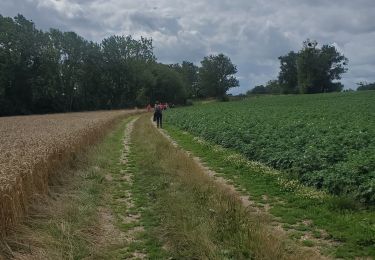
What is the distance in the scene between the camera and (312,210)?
9008 millimetres

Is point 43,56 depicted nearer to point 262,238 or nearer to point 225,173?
point 225,173

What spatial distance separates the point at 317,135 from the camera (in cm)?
1582

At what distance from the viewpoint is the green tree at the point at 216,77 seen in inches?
5138

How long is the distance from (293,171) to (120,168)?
622cm

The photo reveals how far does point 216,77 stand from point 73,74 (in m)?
57.4

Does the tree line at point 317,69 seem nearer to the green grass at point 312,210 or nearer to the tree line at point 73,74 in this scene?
the tree line at point 73,74

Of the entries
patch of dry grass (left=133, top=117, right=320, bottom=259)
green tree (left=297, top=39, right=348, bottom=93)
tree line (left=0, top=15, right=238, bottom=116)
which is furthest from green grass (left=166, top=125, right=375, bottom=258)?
green tree (left=297, top=39, right=348, bottom=93)

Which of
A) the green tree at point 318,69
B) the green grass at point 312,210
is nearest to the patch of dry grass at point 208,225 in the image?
the green grass at point 312,210

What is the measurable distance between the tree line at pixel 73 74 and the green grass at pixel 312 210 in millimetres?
61976

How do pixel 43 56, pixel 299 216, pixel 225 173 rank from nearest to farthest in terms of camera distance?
pixel 299 216 → pixel 225 173 → pixel 43 56

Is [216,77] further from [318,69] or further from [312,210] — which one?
[312,210]

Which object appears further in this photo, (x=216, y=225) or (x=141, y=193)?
(x=141, y=193)

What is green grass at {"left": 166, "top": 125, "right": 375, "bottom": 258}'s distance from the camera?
7027mm

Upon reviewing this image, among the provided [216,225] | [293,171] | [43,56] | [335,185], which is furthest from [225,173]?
[43,56]
